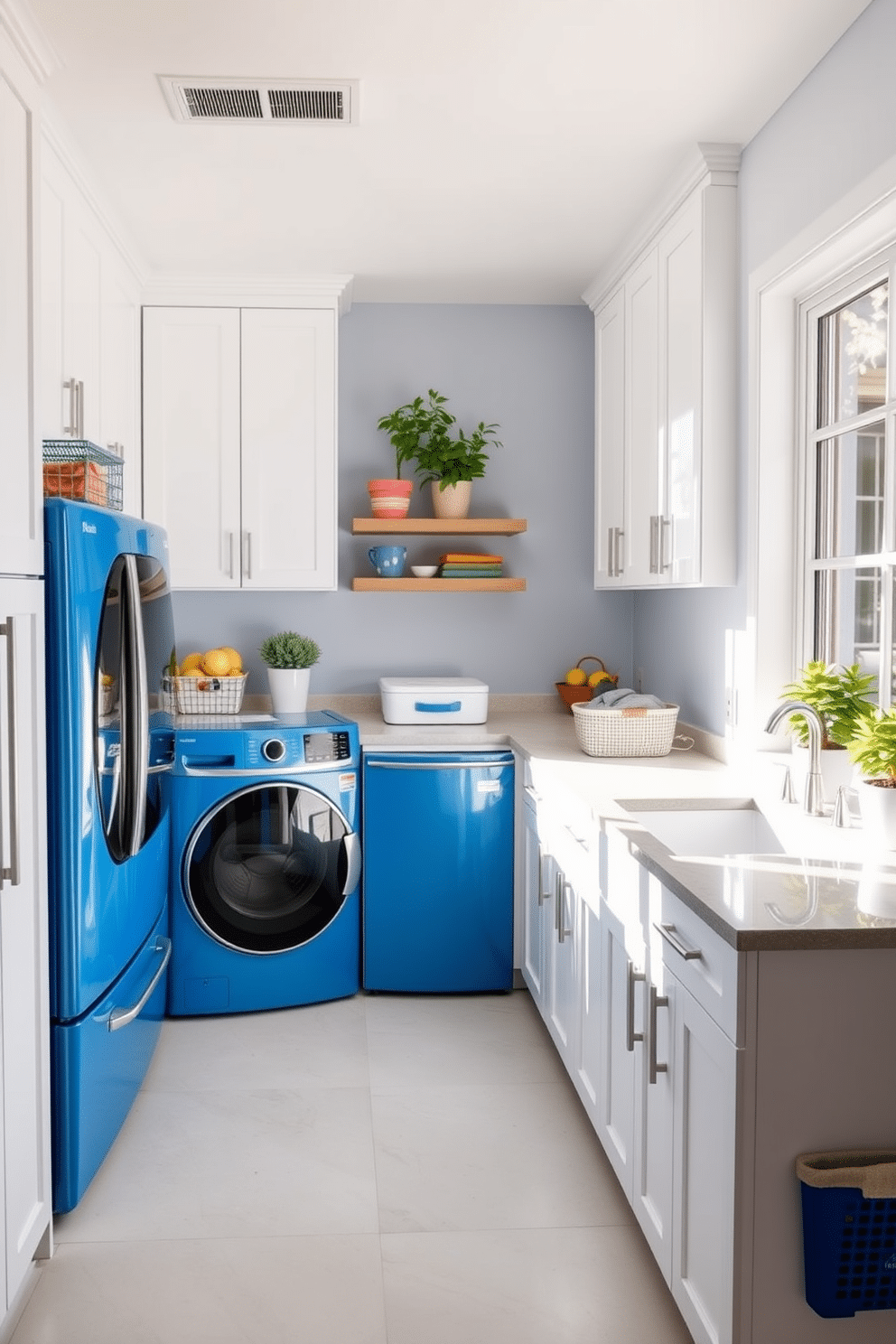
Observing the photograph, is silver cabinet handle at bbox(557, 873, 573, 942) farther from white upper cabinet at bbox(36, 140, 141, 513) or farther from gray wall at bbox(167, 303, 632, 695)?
white upper cabinet at bbox(36, 140, 141, 513)

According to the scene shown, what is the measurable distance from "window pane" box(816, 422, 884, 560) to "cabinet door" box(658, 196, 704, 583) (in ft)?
1.05

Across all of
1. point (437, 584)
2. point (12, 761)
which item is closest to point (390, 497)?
point (437, 584)

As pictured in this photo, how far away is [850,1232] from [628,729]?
6.05ft

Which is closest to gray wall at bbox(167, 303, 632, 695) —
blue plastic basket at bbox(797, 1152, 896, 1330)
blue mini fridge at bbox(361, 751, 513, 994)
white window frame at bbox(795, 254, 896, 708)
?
blue mini fridge at bbox(361, 751, 513, 994)

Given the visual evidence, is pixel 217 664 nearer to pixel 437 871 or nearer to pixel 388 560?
pixel 388 560

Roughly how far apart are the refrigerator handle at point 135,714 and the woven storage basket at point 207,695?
3.69 feet

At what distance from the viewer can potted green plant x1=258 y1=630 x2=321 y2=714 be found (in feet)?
12.7

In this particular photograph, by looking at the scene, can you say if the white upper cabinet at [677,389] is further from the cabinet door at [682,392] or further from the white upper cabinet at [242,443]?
the white upper cabinet at [242,443]

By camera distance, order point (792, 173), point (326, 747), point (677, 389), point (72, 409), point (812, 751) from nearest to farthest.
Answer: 1. point (812, 751)
2. point (792, 173)
3. point (72, 409)
4. point (677, 389)
5. point (326, 747)

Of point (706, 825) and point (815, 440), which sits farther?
point (815, 440)

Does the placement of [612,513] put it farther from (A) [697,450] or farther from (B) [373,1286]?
(B) [373,1286]

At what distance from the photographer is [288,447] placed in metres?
3.83

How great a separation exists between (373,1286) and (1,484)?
1.60 meters

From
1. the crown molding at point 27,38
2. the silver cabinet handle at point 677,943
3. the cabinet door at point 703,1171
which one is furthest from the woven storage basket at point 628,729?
the crown molding at point 27,38
